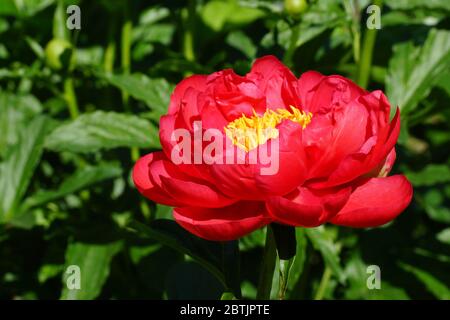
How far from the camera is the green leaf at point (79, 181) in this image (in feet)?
5.12

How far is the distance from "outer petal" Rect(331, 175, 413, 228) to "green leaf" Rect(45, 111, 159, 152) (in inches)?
23.7

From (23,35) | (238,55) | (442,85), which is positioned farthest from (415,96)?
(23,35)

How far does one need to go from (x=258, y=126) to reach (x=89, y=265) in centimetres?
62

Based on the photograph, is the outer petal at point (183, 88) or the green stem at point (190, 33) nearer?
the outer petal at point (183, 88)

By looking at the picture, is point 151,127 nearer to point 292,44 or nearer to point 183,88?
point 292,44

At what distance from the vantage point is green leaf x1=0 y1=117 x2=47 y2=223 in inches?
64.3

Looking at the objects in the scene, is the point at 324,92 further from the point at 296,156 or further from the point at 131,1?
the point at 131,1

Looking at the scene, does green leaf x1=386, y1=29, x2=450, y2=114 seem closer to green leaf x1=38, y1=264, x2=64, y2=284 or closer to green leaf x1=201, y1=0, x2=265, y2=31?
green leaf x1=201, y1=0, x2=265, y2=31

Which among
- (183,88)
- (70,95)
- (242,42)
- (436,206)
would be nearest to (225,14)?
(242,42)

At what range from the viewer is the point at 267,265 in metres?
1.00

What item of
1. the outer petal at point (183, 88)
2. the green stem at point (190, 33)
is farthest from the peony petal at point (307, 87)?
the green stem at point (190, 33)

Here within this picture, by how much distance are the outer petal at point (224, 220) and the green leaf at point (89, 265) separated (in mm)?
585

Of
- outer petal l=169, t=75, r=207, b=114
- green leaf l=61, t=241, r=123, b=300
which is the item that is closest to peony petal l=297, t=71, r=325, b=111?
outer petal l=169, t=75, r=207, b=114

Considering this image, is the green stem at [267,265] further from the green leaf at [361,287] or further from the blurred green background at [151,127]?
the green leaf at [361,287]
